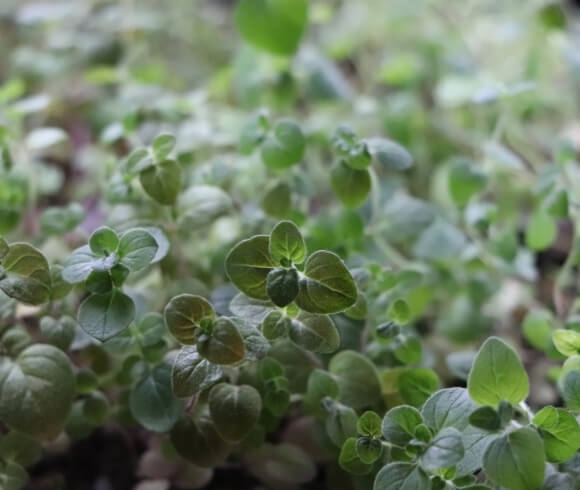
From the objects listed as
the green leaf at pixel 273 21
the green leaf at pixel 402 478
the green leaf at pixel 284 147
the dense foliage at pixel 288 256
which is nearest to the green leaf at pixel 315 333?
the dense foliage at pixel 288 256

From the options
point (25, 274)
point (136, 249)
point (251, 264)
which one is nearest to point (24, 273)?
point (25, 274)

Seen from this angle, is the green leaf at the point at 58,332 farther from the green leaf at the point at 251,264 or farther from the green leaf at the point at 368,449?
the green leaf at the point at 368,449

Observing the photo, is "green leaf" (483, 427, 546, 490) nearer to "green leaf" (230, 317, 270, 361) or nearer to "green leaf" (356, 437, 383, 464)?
"green leaf" (356, 437, 383, 464)

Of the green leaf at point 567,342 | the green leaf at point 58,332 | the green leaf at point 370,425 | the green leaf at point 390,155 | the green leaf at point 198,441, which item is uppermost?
the green leaf at point 390,155

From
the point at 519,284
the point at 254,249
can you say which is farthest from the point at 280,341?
the point at 519,284

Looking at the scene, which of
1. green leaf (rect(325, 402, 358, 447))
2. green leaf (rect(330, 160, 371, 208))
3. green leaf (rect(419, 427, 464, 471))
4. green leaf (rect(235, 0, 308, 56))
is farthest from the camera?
green leaf (rect(235, 0, 308, 56))

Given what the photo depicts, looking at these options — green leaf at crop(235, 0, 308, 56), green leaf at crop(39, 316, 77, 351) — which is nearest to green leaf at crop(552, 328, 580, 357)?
green leaf at crop(39, 316, 77, 351)

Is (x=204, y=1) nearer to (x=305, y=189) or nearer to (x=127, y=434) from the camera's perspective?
(x=305, y=189)
